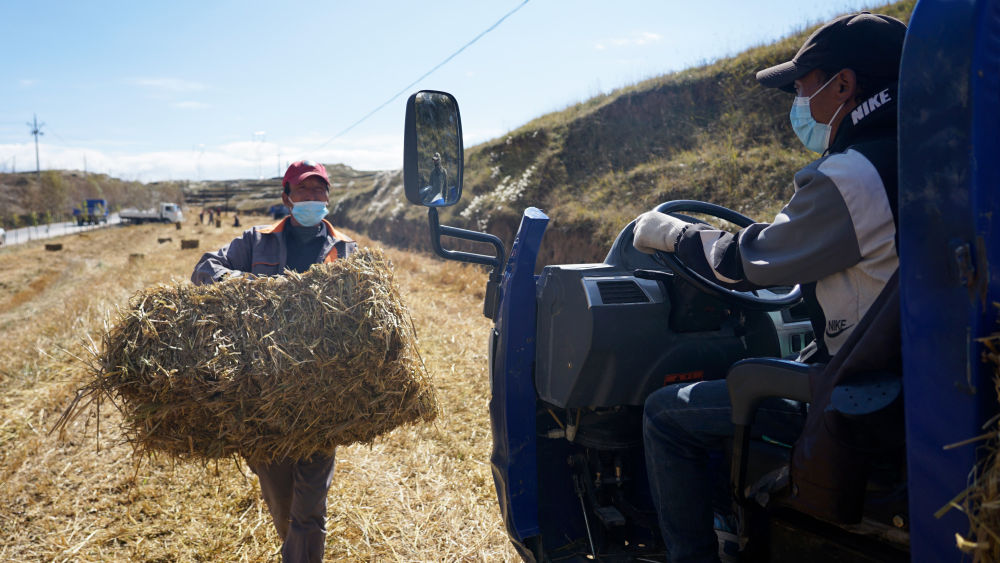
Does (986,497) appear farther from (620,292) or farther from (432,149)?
(432,149)

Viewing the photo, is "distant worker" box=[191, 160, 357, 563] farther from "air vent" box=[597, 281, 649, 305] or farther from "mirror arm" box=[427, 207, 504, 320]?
"air vent" box=[597, 281, 649, 305]

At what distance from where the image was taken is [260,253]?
3576 mm

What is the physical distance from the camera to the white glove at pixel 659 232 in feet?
7.20

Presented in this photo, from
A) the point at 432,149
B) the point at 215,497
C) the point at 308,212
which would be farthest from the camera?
the point at 215,497

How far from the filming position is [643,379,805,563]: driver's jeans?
1.99 m

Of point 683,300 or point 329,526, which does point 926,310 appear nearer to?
point 683,300

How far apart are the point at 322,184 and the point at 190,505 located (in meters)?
2.50

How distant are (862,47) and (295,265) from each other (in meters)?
2.98

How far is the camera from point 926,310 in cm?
125

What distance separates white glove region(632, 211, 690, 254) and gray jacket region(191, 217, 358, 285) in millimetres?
1799

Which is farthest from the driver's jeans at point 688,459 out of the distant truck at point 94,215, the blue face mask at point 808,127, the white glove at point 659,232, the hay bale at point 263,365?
the distant truck at point 94,215

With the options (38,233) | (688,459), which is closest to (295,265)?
(688,459)

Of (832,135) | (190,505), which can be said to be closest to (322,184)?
(190,505)

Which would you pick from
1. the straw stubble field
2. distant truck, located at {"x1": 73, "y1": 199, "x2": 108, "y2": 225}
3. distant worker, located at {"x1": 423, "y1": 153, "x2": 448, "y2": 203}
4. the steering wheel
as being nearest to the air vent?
the steering wheel
